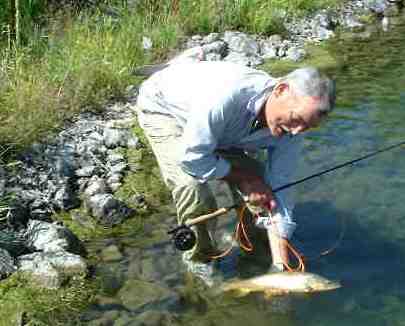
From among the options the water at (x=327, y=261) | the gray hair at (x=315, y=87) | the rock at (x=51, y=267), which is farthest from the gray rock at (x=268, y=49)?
the gray hair at (x=315, y=87)

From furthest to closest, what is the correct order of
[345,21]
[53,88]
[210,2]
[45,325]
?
[345,21] → [210,2] → [53,88] → [45,325]

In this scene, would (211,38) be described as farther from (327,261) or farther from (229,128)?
(229,128)

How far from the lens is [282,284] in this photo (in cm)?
480

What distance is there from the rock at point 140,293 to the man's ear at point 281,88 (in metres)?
1.84

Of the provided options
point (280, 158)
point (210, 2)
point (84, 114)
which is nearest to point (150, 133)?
point (280, 158)

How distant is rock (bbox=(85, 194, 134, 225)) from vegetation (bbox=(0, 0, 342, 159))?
921 mm

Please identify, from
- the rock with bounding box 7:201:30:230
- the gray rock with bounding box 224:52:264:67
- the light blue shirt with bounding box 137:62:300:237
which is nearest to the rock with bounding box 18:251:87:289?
the rock with bounding box 7:201:30:230

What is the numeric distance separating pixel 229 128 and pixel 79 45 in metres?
4.68

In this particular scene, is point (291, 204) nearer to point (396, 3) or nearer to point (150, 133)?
point (150, 133)

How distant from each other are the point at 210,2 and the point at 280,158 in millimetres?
7207

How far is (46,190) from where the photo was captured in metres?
6.13

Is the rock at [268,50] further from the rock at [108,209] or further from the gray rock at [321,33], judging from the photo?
the rock at [108,209]

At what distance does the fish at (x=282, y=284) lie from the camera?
4738 millimetres

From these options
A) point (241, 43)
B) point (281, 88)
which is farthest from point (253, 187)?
point (241, 43)
